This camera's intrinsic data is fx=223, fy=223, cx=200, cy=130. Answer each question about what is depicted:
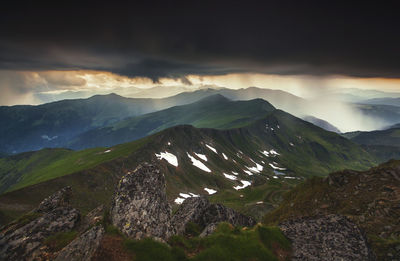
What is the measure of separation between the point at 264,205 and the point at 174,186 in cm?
6936

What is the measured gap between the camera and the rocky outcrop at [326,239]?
66.9ft

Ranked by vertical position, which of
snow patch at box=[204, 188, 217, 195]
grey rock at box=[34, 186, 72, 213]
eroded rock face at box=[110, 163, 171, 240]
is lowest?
snow patch at box=[204, 188, 217, 195]

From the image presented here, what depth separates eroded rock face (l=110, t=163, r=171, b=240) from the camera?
21.7 meters

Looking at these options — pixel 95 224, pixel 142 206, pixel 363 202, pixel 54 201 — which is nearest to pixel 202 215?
pixel 142 206

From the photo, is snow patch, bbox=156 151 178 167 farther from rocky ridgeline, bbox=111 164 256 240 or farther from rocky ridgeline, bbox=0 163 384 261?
rocky ridgeline, bbox=0 163 384 261

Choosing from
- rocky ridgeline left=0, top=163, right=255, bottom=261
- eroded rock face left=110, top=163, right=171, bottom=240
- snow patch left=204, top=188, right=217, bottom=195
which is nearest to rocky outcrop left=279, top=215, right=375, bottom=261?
rocky ridgeline left=0, top=163, right=255, bottom=261

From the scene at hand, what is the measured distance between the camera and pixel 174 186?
514 feet

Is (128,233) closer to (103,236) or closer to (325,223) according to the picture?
(103,236)

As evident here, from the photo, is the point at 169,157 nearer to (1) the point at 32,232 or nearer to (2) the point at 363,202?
(2) the point at 363,202

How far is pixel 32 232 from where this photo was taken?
21953 millimetres

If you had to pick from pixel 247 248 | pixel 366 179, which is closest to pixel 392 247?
pixel 247 248

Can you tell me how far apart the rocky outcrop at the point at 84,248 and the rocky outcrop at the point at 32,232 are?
4.86m

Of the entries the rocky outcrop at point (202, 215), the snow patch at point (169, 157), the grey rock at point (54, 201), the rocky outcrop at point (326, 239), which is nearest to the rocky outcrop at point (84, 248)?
the rocky outcrop at point (202, 215)

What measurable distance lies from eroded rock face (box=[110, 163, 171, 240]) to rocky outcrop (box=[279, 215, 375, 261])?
1340cm
